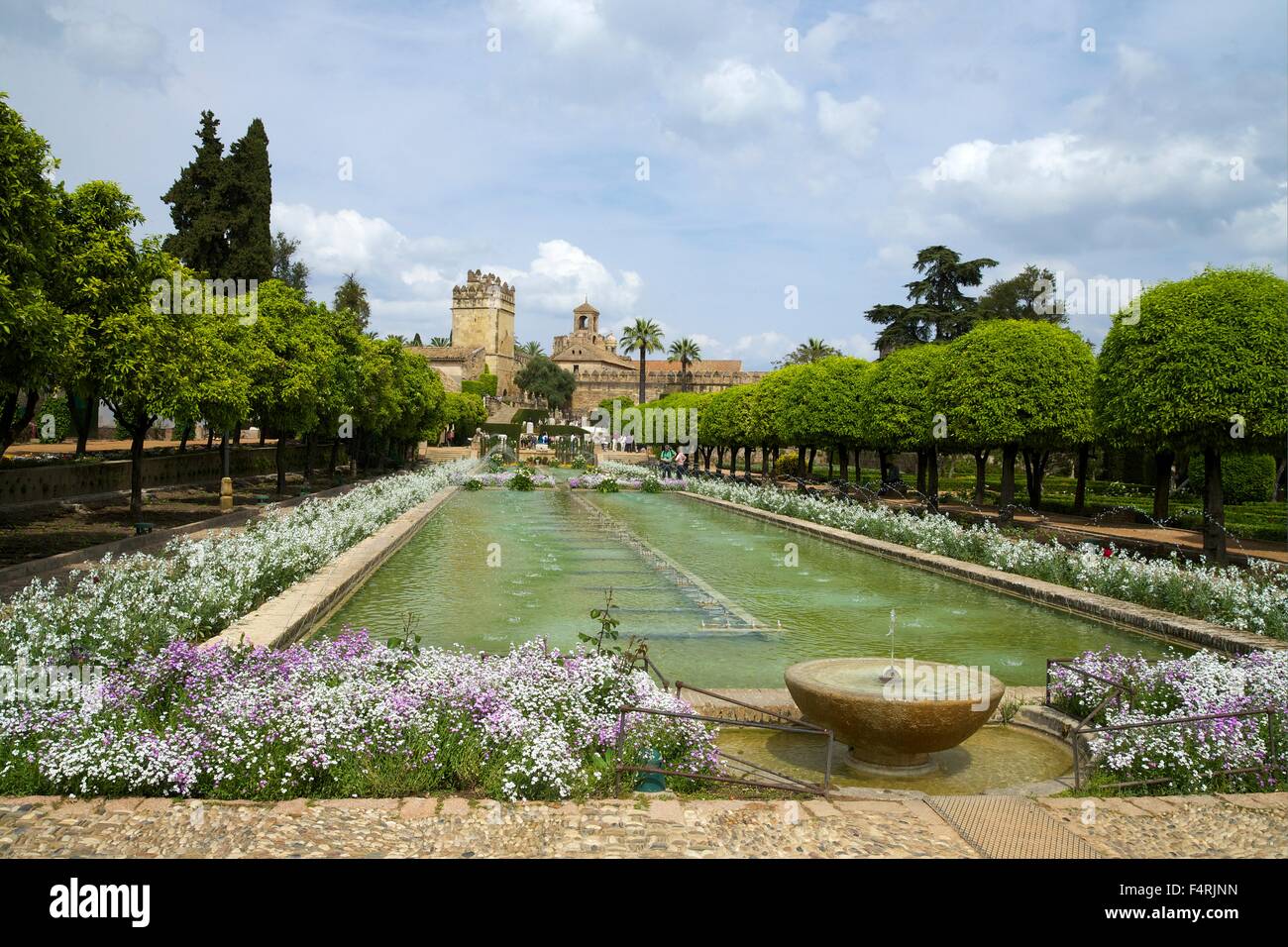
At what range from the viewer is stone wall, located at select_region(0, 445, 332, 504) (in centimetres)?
1709

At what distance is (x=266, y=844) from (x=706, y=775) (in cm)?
204

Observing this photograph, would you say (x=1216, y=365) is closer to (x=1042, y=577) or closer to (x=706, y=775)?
(x=1042, y=577)

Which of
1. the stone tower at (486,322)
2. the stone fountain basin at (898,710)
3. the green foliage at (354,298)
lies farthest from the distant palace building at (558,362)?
the stone fountain basin at (898,710)

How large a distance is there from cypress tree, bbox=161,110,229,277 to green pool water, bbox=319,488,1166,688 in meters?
23.1

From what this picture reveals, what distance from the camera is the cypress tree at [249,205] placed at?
3491cm

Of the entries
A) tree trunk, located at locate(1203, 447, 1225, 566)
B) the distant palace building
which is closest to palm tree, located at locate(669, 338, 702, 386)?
the distant palace building

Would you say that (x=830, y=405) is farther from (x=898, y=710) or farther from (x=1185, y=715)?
(x=898, y=710)

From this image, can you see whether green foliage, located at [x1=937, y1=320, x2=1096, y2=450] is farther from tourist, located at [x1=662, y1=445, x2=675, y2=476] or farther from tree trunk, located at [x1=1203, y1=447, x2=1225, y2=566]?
tourist, located at [x1=662, y1=445, x2=675, y2=476]

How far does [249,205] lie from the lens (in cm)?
3553

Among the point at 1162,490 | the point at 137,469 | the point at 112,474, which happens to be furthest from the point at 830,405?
the point at 112,474

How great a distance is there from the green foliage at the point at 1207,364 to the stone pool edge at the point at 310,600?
1102cm

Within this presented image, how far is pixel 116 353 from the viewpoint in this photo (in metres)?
13.4

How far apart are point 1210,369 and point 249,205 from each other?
3374cm
